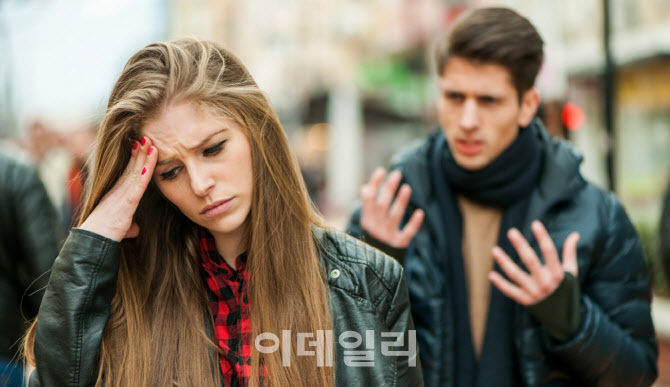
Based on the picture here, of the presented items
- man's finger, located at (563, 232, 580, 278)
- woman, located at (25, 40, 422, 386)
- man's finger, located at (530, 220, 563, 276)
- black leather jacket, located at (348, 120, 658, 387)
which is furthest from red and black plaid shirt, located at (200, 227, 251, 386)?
man's finger, located at (563, 232, 580, 278)

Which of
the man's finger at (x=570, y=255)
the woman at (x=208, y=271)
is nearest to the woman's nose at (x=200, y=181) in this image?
the woman at (x=208, y=271)

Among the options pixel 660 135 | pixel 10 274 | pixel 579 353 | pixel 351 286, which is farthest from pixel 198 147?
pixel 660 135

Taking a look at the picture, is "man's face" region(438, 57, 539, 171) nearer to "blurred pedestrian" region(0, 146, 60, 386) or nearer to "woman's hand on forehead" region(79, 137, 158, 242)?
"woman's hand on forehead" region(79, 137, 158, 242)

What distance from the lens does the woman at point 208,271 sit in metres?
2.10

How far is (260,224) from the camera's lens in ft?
7.30

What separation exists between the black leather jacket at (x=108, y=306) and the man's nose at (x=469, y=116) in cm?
90

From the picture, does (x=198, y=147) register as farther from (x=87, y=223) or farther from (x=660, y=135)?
(x=660, y=135)

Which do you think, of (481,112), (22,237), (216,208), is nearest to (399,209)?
(481,112)

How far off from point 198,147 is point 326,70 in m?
32.0

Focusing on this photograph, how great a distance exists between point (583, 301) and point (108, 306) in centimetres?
177

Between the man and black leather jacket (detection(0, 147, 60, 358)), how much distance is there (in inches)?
77.5

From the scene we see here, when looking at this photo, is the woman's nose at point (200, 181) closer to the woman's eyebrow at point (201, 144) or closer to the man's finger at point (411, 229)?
the woman's eyebrow at point (201, 144)

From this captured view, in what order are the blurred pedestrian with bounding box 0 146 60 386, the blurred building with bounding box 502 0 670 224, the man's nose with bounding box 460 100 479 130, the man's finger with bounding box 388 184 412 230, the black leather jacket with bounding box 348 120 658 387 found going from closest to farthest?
the black leather jacket with bounding box 348 120 658 387
the man's finger with bounding box 388 184 412 230
the man's nose with bounding box 460 100 479 130
the blurred pedestrian with bounding box 0 146 60 386
the blurred building with bounding box 502 0 670 224

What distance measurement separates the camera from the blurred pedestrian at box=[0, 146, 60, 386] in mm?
3850
